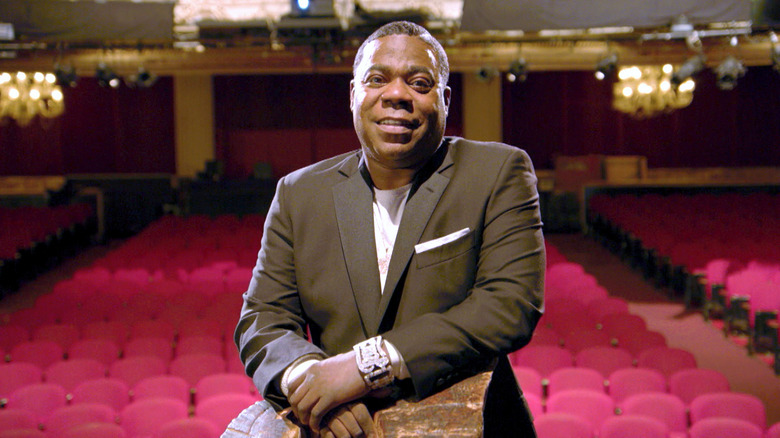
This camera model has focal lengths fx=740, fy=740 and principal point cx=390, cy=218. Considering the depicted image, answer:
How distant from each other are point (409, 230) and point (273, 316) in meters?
0.27

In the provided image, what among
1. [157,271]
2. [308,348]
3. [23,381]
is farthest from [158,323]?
[308,348]

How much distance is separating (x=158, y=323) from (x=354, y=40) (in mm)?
4987

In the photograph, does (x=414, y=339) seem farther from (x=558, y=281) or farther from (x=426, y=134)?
(x=558, y=281)

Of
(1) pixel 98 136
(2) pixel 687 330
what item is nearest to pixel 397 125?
(2) pixel 687 330

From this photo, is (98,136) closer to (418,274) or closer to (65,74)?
(65,74)

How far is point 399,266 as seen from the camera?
1.15 metres

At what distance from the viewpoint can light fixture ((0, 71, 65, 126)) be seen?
38.1 ft

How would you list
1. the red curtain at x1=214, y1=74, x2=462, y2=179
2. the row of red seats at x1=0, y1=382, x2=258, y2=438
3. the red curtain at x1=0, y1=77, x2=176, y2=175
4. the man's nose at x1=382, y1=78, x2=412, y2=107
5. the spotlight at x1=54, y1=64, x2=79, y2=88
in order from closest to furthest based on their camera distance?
the man's nose at x1=382, y1=78, x2=412, y2=107 < the row of red seats at x1=0, y1=382, x2=258, y2=438 < the spotlight at x1=54, y1=64, x2=79, y2=88 < the red curtain at x1=214, y1=74, x2=462, y2=179 < the red curtain at x1=0, y1=77, x2=176, y2=175

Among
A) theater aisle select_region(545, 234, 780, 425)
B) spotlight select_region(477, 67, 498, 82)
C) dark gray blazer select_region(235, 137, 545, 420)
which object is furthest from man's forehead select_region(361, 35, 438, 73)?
spotlight select_region(477, 67, 498, 82)

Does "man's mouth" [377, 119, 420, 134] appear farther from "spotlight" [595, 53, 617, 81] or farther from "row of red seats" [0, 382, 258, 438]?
"spotlight" [595, 53, 617, 81]

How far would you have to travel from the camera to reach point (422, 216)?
3.80 ft

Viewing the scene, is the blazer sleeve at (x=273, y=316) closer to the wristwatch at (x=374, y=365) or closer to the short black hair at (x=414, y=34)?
the wristwatch at (x=374, y=365)

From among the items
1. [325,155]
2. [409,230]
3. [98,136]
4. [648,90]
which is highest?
[648,90]

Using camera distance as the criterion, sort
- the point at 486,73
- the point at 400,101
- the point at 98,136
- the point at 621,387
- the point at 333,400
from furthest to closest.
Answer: the point at 98,136 → the point at 486,73 → the point at 621,387 → the point at 400,101 → the point at 333,400
